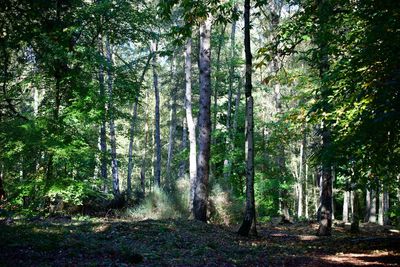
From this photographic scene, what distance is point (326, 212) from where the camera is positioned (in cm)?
1452

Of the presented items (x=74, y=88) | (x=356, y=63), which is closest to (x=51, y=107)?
(x=74, y=88)

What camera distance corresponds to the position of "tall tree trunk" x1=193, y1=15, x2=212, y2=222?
13570 mm

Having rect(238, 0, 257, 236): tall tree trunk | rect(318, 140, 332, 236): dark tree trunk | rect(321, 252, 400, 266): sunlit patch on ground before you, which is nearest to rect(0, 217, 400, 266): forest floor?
rect(321, 252, 400, 266): sunlit patch on ground

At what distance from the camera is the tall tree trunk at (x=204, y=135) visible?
44.5 ft

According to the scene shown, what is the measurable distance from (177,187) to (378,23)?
13.1 metres

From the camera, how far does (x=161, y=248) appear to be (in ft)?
29.4

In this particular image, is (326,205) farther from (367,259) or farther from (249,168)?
(367,259)

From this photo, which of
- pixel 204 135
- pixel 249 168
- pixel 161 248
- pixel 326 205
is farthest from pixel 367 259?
pixel 204 135

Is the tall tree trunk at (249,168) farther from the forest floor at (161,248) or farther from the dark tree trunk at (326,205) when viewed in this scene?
the dark tree trunk at (326,205)

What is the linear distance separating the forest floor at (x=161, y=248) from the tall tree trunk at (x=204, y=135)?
1.45 meters

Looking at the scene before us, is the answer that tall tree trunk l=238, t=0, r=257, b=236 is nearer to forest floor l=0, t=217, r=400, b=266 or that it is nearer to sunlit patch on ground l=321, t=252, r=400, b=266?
forest floor l=0, t=217, r=400, b=266

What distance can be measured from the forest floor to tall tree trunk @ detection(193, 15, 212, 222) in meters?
1.45

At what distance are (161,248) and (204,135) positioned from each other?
5800 mm

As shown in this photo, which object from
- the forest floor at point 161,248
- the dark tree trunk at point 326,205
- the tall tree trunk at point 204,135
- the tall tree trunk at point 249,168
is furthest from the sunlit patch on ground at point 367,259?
the tall tree trunk at point 204,135
